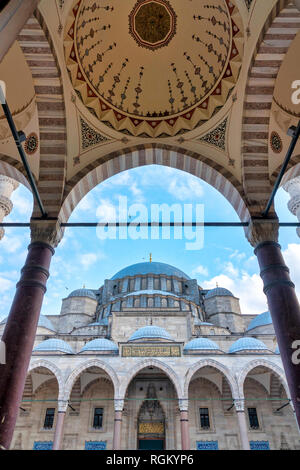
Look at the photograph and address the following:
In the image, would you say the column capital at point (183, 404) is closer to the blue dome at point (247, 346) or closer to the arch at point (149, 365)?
the arch at point (149, 365)

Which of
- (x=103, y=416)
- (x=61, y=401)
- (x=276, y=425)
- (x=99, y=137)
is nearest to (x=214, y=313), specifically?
(x=276, y=425)

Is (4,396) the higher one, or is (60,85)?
(60,85)

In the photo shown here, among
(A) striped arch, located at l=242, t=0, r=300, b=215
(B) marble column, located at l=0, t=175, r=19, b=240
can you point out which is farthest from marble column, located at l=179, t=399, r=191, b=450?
(A) striped arch, located at l=242, t=0, r=300, b=215

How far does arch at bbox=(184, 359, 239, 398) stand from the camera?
17.3m

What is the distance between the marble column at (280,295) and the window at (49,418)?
17247 millimetres

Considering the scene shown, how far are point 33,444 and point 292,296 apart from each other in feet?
59.1

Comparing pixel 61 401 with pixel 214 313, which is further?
pixel 214 313

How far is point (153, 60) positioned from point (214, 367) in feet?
53.0

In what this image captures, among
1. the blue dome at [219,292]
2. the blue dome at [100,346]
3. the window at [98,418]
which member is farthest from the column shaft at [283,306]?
the blue dome at [219,292]

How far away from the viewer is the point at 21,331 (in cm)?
461

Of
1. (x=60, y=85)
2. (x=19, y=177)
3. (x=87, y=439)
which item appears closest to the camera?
(x=60, y=85)

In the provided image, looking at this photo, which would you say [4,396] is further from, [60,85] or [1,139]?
[60,85]

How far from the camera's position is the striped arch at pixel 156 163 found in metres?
6.35

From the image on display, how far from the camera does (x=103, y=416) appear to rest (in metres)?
18.5
